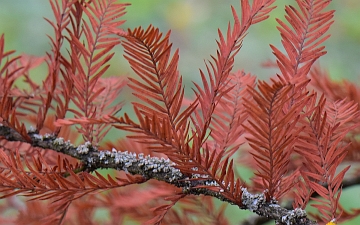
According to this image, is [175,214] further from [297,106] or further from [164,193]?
[297,106]

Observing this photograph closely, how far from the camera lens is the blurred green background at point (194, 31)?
6.20 feet

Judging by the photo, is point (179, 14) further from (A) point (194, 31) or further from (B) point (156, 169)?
(B) point (156, 169)

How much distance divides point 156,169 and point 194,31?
1.86 metres

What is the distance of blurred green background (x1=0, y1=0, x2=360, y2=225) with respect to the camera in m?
1.89

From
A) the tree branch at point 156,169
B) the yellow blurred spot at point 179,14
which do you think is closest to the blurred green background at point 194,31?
the yellow blurred spot at point 179,14

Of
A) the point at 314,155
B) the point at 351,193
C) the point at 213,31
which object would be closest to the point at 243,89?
the point at 314,155

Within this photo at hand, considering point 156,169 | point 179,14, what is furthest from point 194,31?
point 156,169

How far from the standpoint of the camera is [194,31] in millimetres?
2145

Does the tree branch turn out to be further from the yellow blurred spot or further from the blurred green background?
the yellow blurred spot

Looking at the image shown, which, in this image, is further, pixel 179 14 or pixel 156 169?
pixel 179 14

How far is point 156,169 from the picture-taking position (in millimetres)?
331

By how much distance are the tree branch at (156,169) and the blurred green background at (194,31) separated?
142 centimetres

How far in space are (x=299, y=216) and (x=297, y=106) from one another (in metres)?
0.08

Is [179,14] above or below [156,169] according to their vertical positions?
above
